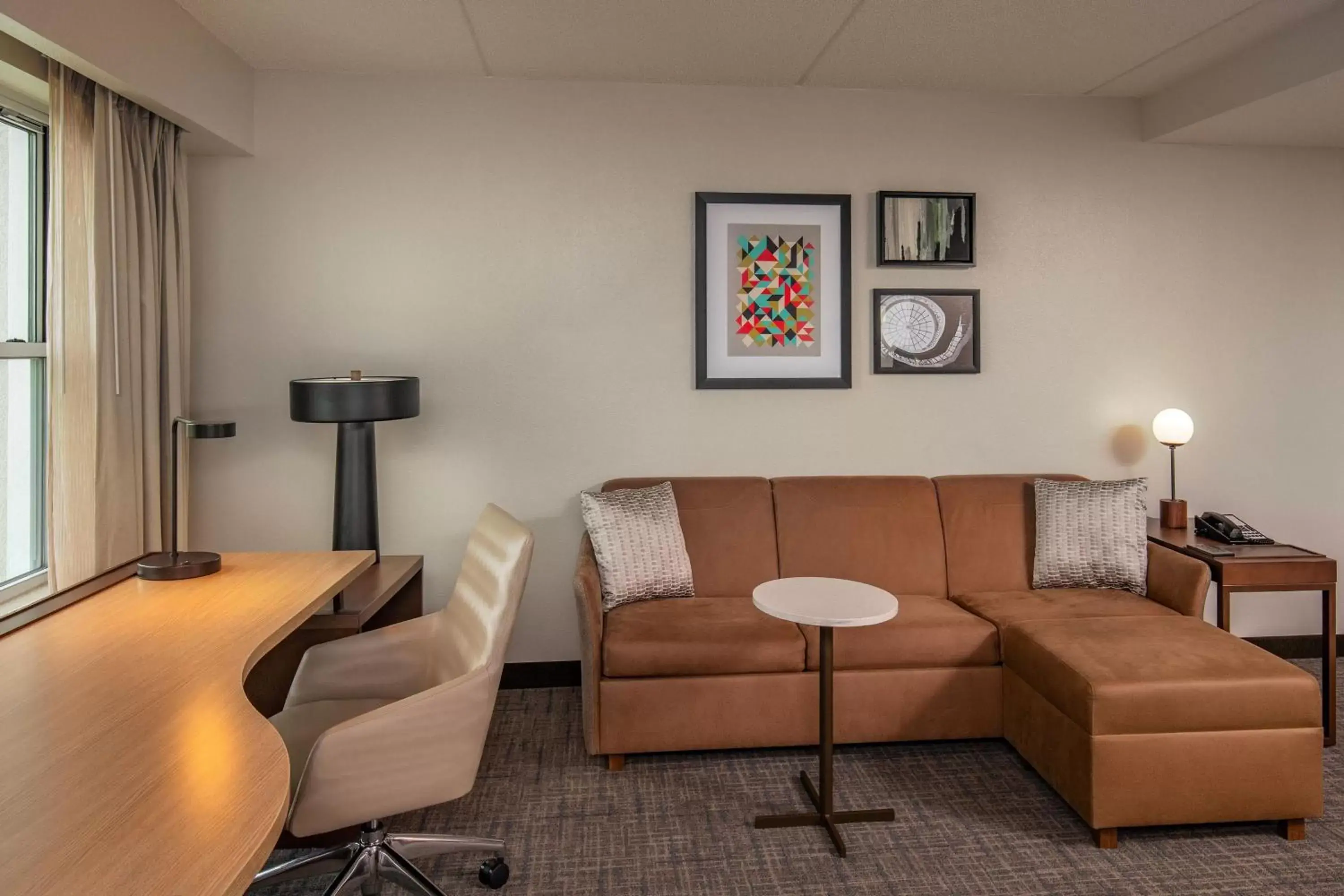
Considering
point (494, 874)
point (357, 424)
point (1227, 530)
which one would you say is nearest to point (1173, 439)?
point (1227, 530)

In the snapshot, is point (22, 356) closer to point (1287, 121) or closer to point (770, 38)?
point (770, 38)

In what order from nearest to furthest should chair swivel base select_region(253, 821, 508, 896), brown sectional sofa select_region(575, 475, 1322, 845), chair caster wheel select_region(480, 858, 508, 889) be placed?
chair swivel base select_region(253, 821, 508, 896), chair caster wheel select_region(480, 858, 508, 889), brown sectional sofa select_region(575, 475, 1322, 845)

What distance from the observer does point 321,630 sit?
8.96 feet

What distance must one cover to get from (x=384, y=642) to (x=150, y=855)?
143 centimetres

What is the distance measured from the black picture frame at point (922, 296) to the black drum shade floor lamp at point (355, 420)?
1941 millimetres

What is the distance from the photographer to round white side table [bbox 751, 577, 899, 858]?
102 inches

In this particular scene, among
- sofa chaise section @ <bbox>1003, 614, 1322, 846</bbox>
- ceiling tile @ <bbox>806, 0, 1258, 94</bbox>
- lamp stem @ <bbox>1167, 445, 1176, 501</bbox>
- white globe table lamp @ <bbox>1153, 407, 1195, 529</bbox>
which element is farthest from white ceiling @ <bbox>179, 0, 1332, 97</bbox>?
sofa chaise section @ <bbox>1003, 614, 1322, 846</bbox>

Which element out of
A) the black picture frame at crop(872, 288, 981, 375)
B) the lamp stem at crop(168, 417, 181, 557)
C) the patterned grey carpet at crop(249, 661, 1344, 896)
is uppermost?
the black picture frame at crop(872, 288, 981, 375)

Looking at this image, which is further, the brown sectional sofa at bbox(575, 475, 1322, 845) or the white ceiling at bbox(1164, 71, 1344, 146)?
the white ceiling at bbox(1164, 71, 1344, 146)

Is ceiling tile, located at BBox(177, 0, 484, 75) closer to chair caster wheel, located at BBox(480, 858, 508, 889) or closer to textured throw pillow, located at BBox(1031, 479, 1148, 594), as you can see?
chair caster wheel, located at BBox(480, 858, 508, 889)

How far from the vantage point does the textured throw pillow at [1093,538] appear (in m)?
3.64

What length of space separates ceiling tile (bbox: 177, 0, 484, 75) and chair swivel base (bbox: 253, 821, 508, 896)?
2.53 m

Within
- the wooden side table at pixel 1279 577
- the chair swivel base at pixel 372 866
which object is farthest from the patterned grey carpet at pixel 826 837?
the wooden side table at pixel 1279 577

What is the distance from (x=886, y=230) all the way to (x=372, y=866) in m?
3.08
